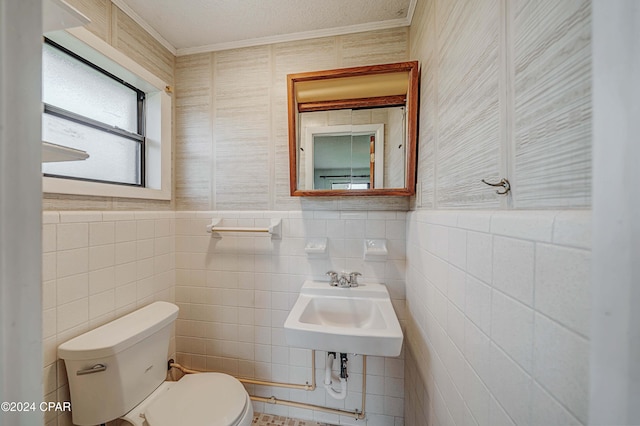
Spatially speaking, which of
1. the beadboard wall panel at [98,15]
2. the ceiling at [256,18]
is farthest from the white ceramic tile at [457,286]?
the beadboard wall panel at [98,15]

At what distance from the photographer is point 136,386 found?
1051 millimetres

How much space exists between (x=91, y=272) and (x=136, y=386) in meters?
0.58

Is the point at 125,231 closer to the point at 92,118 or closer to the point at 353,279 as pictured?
the point at 92,118

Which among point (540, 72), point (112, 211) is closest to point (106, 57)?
point (112, 211)

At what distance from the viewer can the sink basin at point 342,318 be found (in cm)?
91

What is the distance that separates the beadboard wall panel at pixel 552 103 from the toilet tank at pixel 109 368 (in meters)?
1.51

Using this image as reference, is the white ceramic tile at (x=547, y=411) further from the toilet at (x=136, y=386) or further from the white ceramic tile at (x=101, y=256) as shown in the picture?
the white ceramic tile at (x=101, y=256)

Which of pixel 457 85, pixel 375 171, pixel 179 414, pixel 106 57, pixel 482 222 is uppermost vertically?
pixel 106 57

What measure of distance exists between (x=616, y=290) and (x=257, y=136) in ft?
5.08

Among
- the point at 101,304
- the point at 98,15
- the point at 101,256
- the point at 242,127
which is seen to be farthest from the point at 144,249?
the point at 98,15

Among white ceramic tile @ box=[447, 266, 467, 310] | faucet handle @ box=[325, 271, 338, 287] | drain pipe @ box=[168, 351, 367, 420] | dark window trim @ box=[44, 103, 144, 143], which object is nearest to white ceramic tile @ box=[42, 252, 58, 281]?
dark window trim @ box=[44, 103, 144, 143]

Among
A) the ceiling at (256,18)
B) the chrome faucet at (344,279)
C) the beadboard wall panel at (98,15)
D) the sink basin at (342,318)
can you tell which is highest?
the ceiling at (256,18)

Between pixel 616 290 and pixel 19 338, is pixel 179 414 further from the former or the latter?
pixel 616 290

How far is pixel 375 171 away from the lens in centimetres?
129
